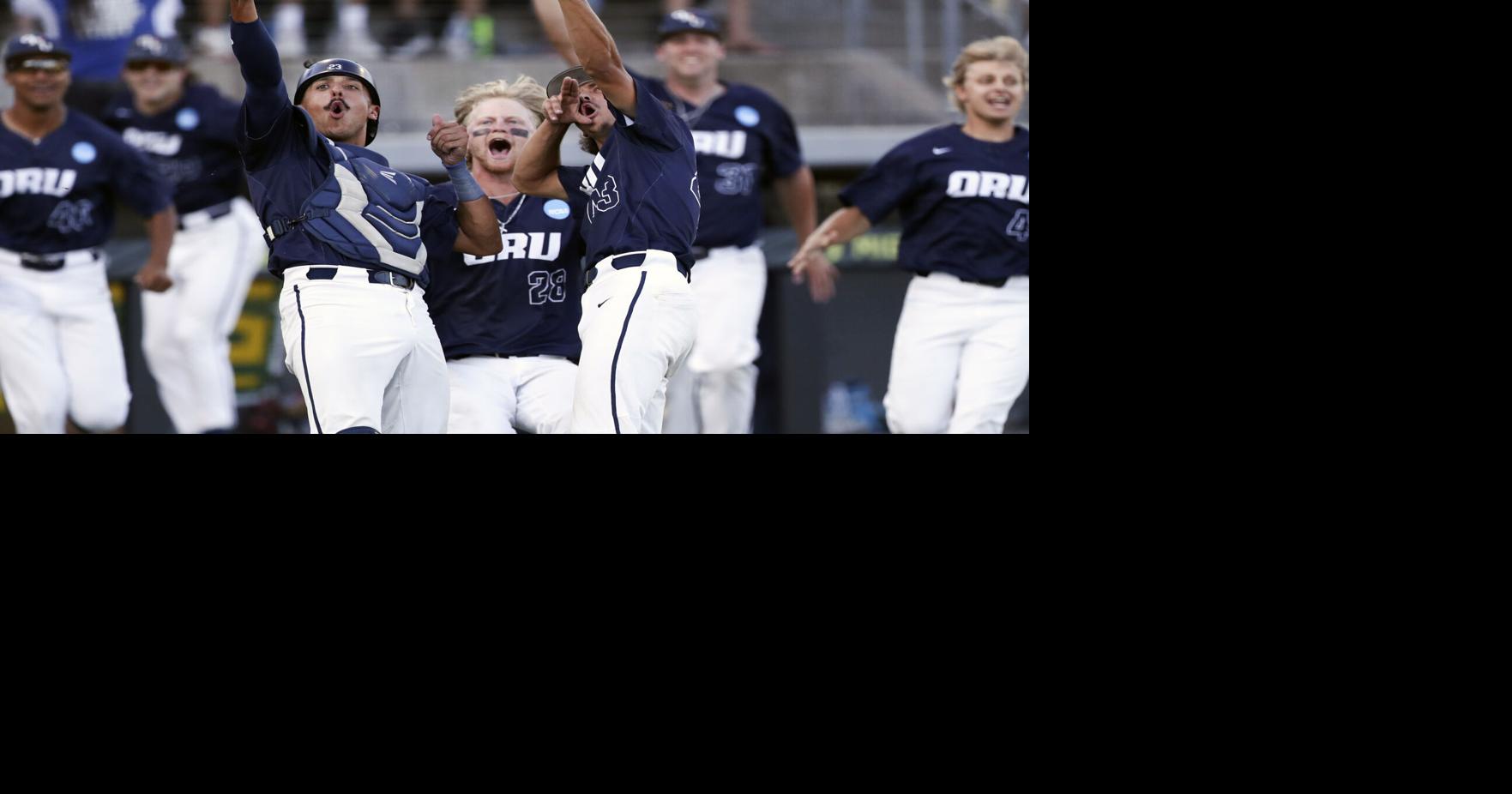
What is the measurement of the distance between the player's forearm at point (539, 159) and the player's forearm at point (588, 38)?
10.0 inches

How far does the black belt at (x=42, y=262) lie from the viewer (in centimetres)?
738

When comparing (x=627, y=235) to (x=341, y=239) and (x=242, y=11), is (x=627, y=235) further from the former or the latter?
(x=242, y=11)

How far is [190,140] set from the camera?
832cm

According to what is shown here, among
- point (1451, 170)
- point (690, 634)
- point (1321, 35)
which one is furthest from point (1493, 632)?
point (690, 634)

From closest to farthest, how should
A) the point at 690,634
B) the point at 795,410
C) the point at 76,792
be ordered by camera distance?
1. the point at 76,792
2. the point at 690,634
3. the point at 795,410

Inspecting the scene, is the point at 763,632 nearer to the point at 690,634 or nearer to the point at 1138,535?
the point at 690,634

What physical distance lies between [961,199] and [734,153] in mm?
1214

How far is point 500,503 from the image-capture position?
4258 mm

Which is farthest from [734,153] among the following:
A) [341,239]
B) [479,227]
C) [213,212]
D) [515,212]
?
[341,239]

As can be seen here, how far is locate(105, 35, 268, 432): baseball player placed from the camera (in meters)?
Answer: 8.30

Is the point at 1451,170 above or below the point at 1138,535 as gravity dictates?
above

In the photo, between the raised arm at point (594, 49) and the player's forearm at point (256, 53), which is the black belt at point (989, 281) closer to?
the raised arm at point (594, 49)

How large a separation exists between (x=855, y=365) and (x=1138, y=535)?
5706 mm

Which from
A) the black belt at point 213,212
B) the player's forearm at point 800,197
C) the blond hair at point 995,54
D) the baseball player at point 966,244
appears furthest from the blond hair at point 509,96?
the black belt at point 213,212
